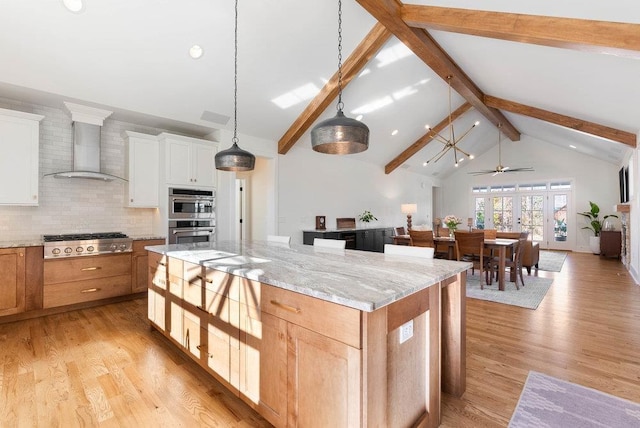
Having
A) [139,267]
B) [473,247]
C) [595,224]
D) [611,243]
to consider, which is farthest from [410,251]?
[595,224]

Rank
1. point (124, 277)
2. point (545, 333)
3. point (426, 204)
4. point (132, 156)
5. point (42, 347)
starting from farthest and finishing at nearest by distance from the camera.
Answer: point (426, 204)
point (132, 156)
point (124, 277)
point (545, 333)
point (42, 347)

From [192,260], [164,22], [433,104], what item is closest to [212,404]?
[192,260]

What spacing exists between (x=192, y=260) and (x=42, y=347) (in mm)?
1906

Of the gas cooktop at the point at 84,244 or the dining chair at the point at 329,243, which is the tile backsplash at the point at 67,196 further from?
the dining chair at the point at 329,243

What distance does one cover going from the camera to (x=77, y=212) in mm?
4215

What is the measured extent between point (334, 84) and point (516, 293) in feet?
13.7

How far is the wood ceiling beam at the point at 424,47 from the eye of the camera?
3.41 metres

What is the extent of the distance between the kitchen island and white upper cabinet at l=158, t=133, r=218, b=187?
9.10ft

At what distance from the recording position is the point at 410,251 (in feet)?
7.87

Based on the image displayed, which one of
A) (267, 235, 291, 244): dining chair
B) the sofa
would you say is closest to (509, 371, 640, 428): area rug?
(267, 235, 291, 244): dining chair

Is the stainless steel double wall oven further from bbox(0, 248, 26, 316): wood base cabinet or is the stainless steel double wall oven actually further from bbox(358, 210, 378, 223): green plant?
bbox(358, 210, 378, 223): green plant

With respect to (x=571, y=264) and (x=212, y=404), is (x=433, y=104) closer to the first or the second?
(x=571, y=264)

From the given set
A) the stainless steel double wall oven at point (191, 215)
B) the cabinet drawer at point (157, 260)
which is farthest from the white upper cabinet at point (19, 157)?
the cabinet drawer at point (157, 260)

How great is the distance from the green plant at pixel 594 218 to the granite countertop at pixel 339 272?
9115 millimetres
